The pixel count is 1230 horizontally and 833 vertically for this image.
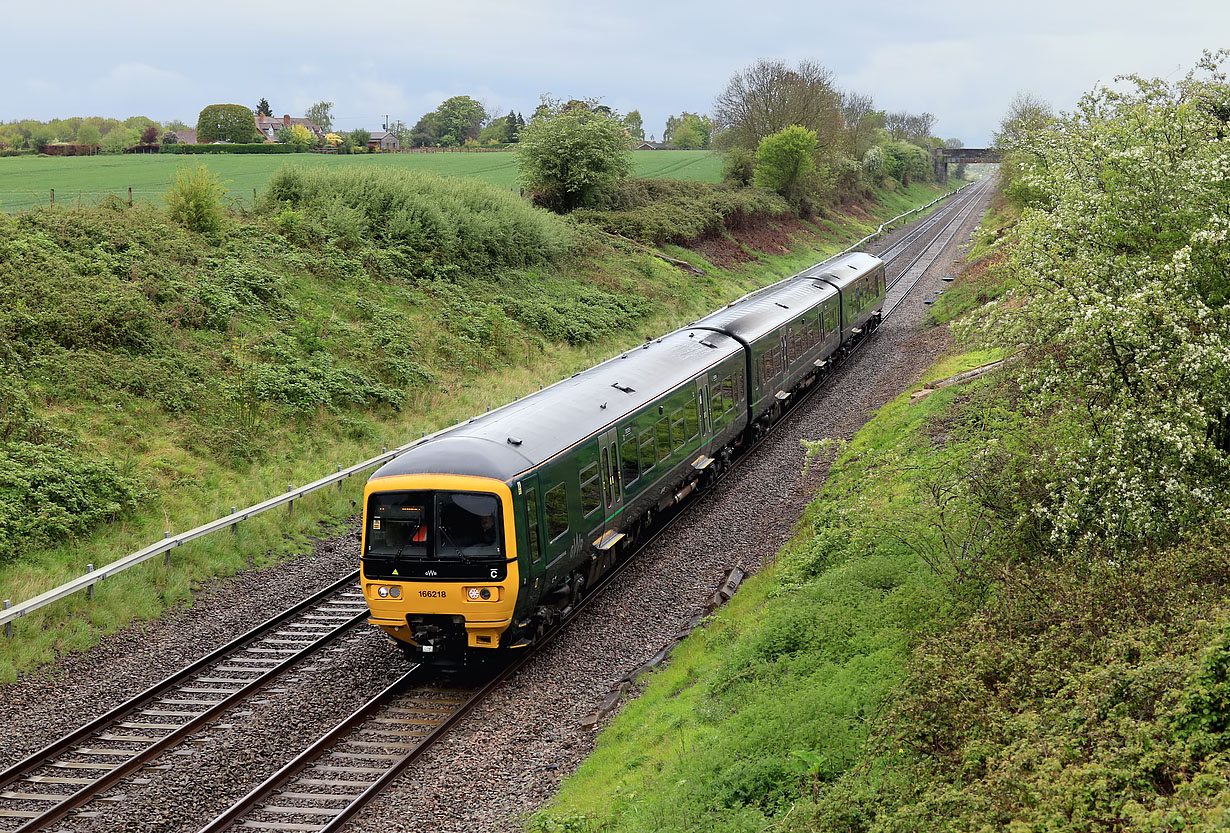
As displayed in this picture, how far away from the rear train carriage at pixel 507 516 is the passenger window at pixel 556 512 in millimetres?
15

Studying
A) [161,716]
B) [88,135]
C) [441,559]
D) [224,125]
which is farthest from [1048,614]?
[224,125]

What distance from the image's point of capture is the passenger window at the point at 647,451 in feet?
55.2

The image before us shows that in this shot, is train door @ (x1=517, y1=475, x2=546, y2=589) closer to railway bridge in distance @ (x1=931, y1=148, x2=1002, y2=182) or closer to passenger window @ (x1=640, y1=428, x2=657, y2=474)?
passenger window @ (x1=640, y1=428, x2=657, y2=474)

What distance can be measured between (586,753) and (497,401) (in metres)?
16.5

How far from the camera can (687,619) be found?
48.3ft

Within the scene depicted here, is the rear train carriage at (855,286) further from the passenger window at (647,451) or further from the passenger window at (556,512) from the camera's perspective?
the passenger window at (556,512)

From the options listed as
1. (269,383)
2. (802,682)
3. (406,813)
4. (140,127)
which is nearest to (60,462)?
(269,383)

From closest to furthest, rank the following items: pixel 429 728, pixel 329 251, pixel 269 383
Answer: pixel 429 728
pixel 269 383
pixel 329 251

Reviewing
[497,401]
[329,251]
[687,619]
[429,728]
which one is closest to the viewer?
[429,728]

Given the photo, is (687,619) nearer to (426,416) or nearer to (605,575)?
(605,575)

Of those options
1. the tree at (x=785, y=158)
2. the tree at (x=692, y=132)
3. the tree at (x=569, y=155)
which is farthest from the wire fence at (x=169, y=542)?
the tree at (x=692, y=132)

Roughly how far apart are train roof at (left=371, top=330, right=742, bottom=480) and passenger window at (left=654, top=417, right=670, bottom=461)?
572mm

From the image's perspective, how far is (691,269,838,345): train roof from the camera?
76.3 feet

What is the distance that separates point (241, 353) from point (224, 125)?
2713 inches
